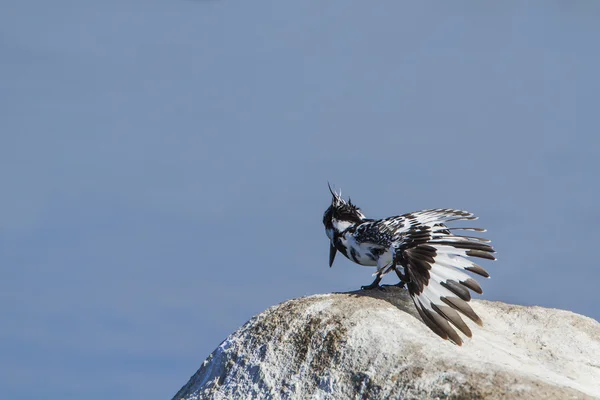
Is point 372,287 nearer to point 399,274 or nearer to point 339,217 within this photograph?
point 399,274

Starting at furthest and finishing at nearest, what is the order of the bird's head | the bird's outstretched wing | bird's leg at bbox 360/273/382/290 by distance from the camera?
1. the bird's head
2. bird's leg at bbox 360/273/382/290
3. the bird's outstretched wing

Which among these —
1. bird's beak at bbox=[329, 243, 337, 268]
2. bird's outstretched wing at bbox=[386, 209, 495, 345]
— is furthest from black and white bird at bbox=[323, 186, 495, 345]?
→ bird's beak at bbox=[329, 243, 337, 268]

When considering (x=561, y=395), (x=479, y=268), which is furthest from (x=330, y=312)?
(x=561, y=395)

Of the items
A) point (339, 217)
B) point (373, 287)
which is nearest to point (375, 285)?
point (373, 287)

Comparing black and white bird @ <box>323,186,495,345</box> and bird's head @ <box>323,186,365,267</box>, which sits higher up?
bird's head @ <box>323,186,365,267</box>

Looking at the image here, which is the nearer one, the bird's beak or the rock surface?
the rock surface

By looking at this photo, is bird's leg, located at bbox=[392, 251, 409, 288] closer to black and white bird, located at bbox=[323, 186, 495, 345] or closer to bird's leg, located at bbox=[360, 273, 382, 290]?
black and white bird, located at bbox=[323, 186, 495, 345]

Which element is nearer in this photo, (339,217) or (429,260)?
(429,260)

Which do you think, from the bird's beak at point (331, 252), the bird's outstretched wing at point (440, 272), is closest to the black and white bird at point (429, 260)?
the bird's outstretched wing at point (440, 272)

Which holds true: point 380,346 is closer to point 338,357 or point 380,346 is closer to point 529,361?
point 338,357
